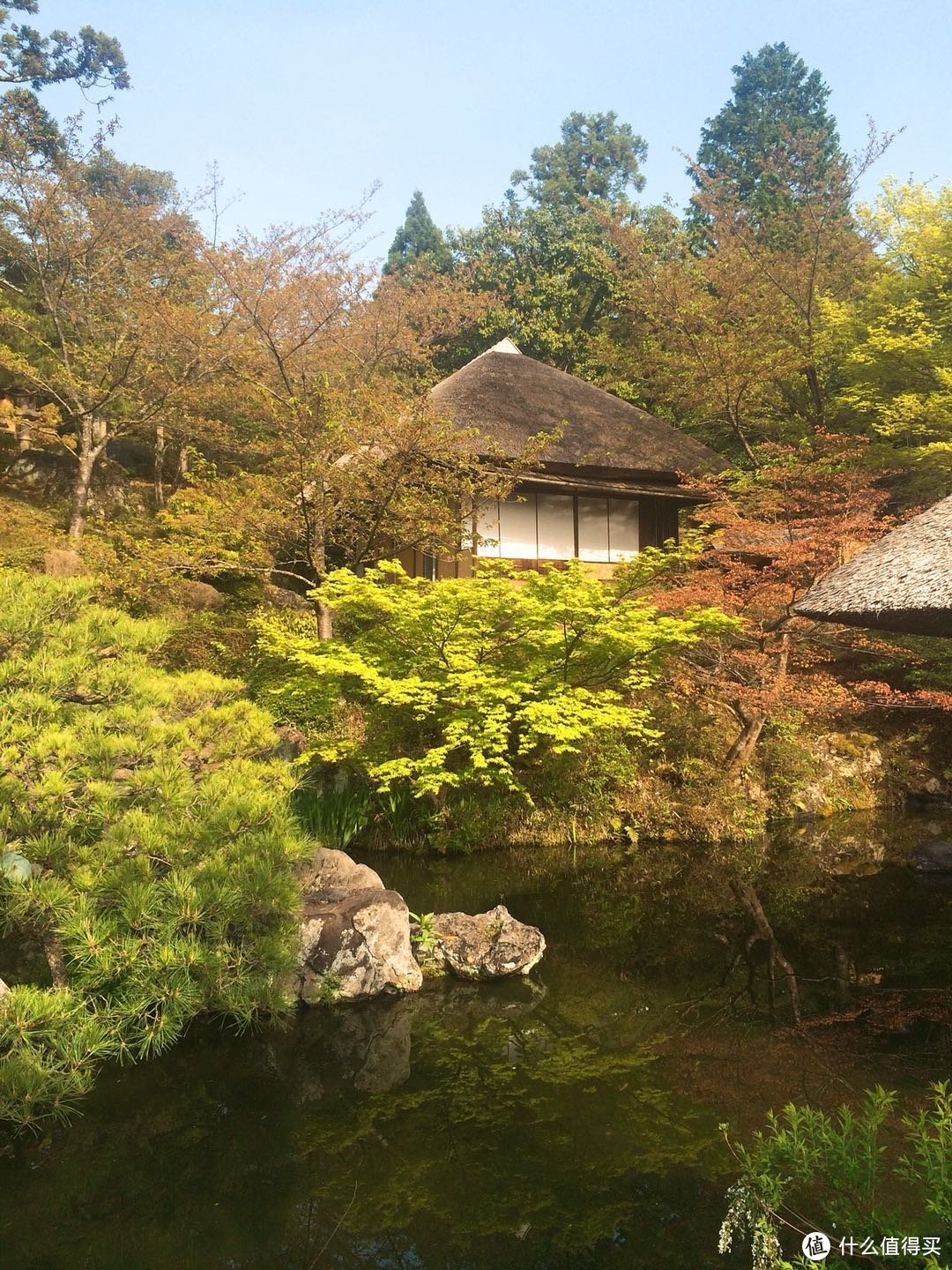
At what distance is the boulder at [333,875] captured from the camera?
639 centimetres

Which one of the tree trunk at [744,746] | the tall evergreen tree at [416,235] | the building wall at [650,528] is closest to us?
the tree trunk at [744,746]

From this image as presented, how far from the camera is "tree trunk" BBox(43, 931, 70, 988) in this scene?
4371mm

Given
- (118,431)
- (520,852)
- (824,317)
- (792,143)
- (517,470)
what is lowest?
(520,852)

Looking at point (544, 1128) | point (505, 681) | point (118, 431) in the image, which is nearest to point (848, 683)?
point (505, 681)

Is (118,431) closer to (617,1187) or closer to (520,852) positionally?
(520,852)

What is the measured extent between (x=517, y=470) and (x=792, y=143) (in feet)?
34.0

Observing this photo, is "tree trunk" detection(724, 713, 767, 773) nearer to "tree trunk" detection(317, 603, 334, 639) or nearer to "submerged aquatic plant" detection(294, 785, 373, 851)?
"submerged aquatic plant" detection(294, 785, 373, 851)

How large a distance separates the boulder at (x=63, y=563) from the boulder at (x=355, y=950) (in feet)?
24.4

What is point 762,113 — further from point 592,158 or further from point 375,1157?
point 375,1157

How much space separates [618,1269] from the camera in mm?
3221

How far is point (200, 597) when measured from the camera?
1428 centimetres

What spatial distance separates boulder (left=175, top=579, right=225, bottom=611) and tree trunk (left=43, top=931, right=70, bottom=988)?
9421 millimetres

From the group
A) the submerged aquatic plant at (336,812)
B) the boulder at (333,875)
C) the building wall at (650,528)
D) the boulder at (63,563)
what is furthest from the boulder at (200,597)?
the boulder at (333,875)

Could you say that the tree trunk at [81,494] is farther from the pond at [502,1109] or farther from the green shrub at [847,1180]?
the green shrub at [847,1180]
